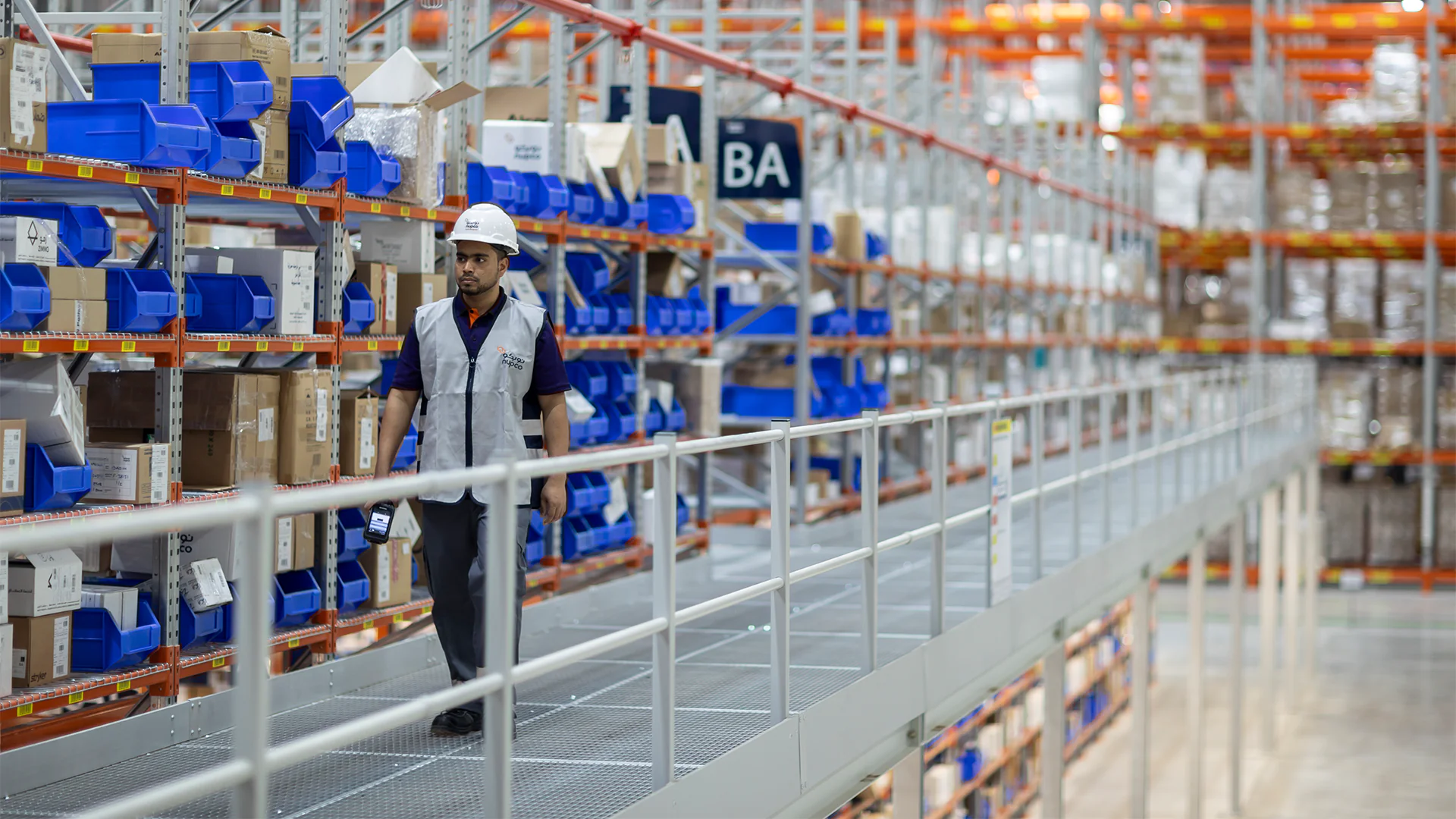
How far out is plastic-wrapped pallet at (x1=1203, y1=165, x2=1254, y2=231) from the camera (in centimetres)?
1858

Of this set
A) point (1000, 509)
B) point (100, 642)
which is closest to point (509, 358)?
point (100, 642)

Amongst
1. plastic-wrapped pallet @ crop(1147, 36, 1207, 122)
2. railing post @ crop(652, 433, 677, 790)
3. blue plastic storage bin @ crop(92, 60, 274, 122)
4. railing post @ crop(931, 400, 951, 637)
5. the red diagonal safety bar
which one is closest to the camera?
railing post @ crop(652, 433, 677, 790)

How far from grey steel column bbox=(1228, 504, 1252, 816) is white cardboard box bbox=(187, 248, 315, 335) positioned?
8671mm

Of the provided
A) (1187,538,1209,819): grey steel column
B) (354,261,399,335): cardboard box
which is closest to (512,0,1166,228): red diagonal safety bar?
(354,261,399,335): cardboard box

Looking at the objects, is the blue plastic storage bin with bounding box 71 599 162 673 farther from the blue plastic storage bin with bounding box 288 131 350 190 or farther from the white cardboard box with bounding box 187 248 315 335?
the blue plastic storage bin with bounding box 288 131 350 190

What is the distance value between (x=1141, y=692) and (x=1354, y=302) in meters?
10.5

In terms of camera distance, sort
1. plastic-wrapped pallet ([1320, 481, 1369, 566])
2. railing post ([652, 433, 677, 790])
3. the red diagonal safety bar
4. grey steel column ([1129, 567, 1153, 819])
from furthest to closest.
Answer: plastic-wrapped pallet ([1320, 481, 1369, 566]) < grey steel column ([1129, 567, 1153, 819]) < the red diagonal safety bar < railing post ([652, 433, 677, 790])

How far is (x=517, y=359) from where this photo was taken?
4.48 metres

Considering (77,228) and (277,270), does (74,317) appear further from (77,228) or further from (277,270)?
(277,270)

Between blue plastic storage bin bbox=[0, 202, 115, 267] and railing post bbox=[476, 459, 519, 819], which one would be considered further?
blue plastic storage bin bbox=[0, 202, 115, 267]

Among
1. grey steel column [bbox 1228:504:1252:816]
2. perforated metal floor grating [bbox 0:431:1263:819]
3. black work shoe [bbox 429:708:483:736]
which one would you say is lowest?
grey steel column [bbox 1228:504:1252:816]

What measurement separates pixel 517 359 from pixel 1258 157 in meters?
15.3

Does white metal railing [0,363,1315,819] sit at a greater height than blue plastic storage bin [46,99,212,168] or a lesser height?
lesser

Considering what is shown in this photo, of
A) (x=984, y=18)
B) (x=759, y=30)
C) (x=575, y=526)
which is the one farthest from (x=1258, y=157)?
(x=575, y=526)
